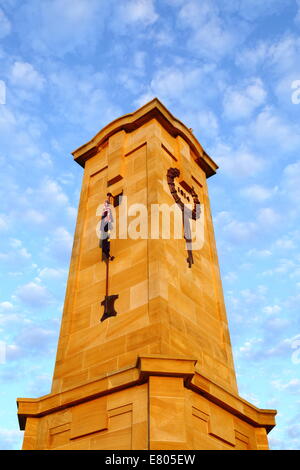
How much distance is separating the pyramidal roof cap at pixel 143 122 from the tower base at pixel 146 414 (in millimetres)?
10634

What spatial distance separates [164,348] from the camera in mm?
11109

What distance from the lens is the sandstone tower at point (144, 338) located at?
1031cm

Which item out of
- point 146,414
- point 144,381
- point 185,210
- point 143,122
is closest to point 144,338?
point 144,381

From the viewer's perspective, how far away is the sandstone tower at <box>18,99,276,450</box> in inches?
406

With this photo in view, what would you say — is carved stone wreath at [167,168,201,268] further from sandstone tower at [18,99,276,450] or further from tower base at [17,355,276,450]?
tower base at [17,355,276,450]

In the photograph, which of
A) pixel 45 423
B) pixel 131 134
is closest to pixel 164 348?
pixel 45 423

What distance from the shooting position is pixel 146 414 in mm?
9961

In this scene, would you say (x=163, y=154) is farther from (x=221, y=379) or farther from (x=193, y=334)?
(x=221, y=379)

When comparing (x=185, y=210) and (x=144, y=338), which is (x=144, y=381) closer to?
(x=144, y=338)

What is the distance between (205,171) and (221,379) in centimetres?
1047

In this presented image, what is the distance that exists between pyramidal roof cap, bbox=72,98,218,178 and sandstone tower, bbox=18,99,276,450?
0.22ft
